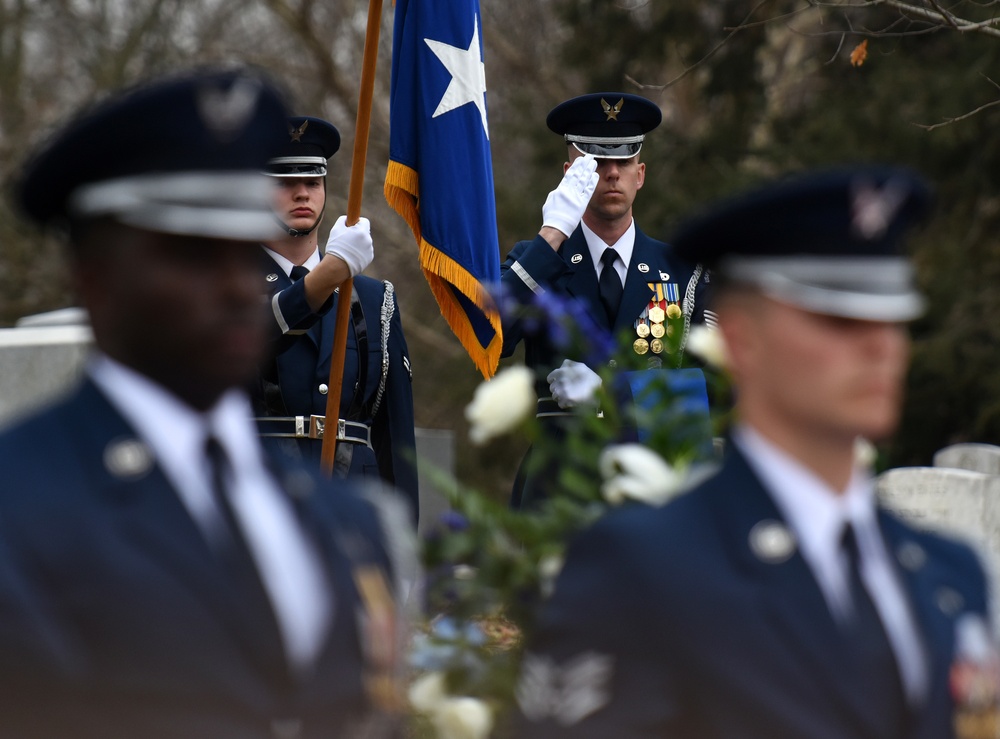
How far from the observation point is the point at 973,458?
945 cm

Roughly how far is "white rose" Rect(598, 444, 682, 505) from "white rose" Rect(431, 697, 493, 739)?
465mm

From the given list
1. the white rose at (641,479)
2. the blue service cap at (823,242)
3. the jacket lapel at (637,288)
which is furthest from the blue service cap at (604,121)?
the blue service cap at (823,242)

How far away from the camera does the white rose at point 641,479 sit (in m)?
2.96

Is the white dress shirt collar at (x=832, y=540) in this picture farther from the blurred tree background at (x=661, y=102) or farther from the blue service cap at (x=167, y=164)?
the blurred tree background at (x=661, y=102)

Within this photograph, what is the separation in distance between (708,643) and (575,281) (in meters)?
4.07

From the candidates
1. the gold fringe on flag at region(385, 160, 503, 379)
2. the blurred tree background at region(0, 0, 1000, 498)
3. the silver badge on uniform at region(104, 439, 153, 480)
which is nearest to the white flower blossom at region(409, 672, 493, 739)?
the silver badge on uniform at region(104, 439, 153, 480)

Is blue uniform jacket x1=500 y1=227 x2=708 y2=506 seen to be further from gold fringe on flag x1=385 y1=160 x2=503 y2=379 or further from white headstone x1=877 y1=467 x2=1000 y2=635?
white headstone x1=877 y1=467 x2=1000 y2=635

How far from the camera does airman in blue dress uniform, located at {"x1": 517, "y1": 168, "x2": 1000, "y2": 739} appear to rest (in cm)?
215

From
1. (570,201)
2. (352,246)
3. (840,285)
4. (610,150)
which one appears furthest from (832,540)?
(610,150)

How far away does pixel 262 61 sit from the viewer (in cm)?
1891

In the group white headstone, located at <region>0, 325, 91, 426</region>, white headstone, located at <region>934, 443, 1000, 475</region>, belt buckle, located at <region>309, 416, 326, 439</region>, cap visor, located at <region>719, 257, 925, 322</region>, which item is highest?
cap visor, located at <region>719, 257, 925, 322</region>

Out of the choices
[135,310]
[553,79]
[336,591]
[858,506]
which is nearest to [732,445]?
[858,506]

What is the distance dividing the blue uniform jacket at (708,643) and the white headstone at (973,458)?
7370 millimetres

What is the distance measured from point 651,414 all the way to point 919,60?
39.7ft
